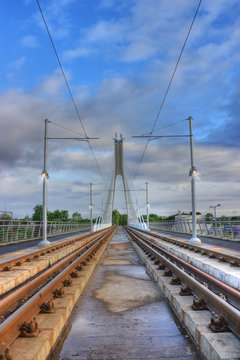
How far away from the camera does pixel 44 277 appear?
23.3 feet

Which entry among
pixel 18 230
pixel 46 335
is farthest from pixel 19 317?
pixel 18 230

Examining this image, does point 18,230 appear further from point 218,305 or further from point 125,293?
point 218,305

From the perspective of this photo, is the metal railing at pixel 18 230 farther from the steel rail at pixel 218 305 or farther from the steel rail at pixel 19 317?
the steel rail at pixel 218 305

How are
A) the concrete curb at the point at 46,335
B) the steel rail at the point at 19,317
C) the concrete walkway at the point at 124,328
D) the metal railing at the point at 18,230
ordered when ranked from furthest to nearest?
1. the metal railing at the point at 18,230
2. the concrete walkway at the point at 124,328
3. the steel rail at the point at 19,317
4. the concrete curb at the point at 46,335

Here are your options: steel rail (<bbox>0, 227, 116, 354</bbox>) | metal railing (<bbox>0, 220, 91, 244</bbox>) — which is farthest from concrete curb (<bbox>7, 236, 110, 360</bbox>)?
metal railing (<bbox>0, 220, 91, 244</bbox>)

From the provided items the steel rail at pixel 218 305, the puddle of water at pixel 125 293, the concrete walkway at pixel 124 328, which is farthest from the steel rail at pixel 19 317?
the steel rail at pixel 218 305

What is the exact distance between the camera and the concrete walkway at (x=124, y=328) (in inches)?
144

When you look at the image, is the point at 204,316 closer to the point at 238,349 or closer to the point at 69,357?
the point at 238,349

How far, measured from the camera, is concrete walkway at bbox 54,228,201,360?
3.65 meters

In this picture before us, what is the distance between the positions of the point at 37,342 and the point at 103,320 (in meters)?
1.56

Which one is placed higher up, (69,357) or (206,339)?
(206,339)

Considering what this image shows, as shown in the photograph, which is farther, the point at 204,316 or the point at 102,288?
the point at 102,288

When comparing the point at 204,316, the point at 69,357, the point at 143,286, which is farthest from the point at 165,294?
the point at 69,357

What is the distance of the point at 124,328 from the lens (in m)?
4.48
